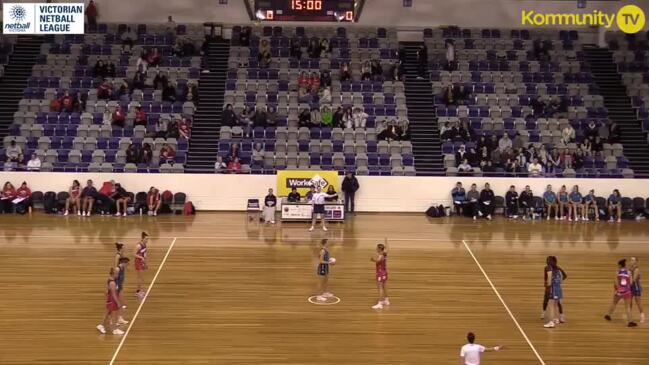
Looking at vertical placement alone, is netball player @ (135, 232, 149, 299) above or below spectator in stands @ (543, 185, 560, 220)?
below

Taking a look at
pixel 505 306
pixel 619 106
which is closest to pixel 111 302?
pixel 505 306

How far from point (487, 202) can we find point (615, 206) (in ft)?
15.6

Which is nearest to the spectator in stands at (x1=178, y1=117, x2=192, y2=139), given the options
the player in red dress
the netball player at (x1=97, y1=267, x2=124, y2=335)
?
the player in red dress

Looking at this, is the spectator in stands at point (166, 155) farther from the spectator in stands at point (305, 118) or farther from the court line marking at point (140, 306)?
the court line marking at point (140, 306)

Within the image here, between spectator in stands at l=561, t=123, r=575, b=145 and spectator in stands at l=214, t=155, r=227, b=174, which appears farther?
spectator in stands at l=561, t=123, r=575, b=145

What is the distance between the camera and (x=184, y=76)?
106 feet

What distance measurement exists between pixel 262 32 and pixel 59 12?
13.3 meters

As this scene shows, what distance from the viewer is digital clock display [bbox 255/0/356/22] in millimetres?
19312

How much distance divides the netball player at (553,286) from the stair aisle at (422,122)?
13040mm

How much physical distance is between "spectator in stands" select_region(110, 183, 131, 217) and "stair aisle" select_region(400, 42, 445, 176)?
1099cm

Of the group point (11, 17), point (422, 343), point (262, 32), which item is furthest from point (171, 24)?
point (422, 343)

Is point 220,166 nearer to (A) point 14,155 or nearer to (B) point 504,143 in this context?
(A) point 14,155

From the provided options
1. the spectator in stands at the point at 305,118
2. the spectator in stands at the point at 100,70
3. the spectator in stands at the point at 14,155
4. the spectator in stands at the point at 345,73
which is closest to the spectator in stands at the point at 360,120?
the spectator in stands at the point at 305,118

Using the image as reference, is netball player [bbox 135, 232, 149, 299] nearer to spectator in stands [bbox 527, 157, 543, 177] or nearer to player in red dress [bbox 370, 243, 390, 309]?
player in red dress [bbox 370, 243, 390, 309]
